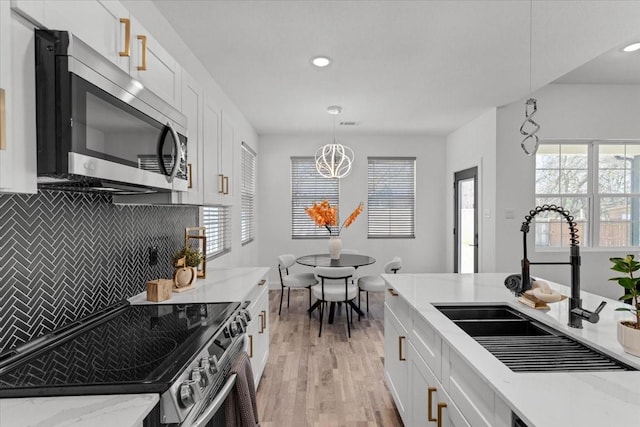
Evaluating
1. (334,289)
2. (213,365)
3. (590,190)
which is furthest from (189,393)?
(590,190)

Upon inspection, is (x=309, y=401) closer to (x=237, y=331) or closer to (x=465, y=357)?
(x=237, y=331)

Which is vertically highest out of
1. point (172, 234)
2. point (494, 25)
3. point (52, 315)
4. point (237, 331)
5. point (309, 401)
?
point (494, 25)

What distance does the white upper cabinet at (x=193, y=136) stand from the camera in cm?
197

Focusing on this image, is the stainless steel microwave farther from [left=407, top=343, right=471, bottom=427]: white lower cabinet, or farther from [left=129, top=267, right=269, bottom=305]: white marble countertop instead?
[left=407, top=343, right=471, bottom=427]: white lower cabinet

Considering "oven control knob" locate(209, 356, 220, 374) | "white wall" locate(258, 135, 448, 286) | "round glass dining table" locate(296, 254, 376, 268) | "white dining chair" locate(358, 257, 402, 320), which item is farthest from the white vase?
"oven control knob" locate(209, 356, 220, 374)

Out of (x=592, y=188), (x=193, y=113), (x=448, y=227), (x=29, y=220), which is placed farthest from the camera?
(x=448, y=227)

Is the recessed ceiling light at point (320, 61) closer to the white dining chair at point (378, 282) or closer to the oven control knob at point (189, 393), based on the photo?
the white dining chair at point (378, 282)

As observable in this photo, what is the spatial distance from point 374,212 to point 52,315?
5.23 meters

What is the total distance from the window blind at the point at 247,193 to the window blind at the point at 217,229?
67 centimetres

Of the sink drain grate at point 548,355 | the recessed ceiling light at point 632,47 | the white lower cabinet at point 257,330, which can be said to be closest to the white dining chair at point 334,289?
the white lower cabinet at point 257,330

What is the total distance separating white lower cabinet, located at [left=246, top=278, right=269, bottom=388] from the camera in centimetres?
226

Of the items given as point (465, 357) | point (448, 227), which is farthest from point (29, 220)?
point (448, 227)

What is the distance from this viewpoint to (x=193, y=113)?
2.09 m

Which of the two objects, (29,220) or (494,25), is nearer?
(29,220)
